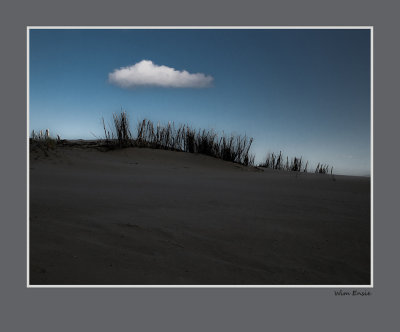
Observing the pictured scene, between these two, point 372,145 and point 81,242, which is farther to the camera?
point 372,145

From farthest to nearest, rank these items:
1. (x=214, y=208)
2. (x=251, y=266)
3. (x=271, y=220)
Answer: (x=214, y=208) → (x=271, y=220) → (x=251, y=266)

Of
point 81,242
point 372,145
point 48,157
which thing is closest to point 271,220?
point 372,145

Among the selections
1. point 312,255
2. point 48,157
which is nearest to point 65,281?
point 312,255

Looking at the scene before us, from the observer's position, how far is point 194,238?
4.58 feet

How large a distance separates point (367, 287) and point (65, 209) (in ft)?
5.22

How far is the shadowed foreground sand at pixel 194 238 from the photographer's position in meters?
1.11

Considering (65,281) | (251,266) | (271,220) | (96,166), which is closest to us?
(65,281)

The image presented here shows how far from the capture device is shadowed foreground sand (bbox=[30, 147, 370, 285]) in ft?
3.64

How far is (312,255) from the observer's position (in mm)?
1288

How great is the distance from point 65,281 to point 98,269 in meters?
0.12

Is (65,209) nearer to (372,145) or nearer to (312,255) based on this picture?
(312,255)

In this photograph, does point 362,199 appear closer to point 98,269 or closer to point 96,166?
point 98,269

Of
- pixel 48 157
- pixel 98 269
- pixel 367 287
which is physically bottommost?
pixel 367 287

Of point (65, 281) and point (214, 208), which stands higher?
point (214, 208)
